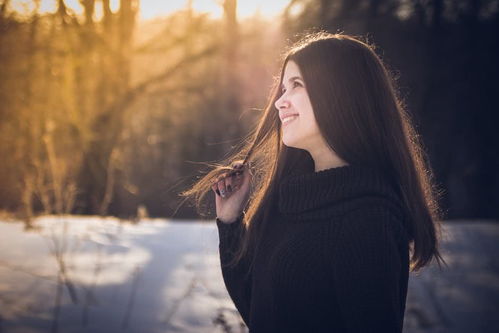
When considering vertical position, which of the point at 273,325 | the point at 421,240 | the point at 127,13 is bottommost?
the point at 273,325

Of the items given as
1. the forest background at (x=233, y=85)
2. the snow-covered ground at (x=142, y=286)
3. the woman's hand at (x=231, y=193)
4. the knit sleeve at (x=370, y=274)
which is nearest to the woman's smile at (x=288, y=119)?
the woman's hand at (x=231, y=193)

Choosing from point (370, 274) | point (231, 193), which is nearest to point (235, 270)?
point (231, 193)

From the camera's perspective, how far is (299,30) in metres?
8.82

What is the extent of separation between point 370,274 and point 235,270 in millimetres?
756

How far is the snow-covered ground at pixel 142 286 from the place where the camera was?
2.77 meters

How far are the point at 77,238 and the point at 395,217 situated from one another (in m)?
3.84

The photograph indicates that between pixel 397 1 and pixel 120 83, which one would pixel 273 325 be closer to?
pixel 120 83

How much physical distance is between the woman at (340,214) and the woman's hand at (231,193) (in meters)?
0.09

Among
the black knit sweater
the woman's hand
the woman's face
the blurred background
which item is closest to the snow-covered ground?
the blurred background

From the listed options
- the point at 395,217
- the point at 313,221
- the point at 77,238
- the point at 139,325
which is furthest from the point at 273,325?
the point at 77,238

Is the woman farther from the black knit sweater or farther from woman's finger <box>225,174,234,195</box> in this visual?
woman's finger <box>225,174,234,195</box>

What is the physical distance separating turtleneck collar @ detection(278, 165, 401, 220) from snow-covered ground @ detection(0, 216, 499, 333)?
911mm

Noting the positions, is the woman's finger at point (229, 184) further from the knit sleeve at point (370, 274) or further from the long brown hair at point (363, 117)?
the knit sleeve at point (370, 274)

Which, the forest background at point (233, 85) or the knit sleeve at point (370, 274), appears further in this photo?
the forest background at point (233, 85)
